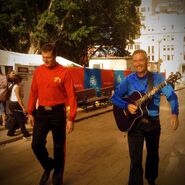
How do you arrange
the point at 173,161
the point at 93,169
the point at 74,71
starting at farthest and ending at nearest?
the point at 74,71
the point at 173,161
the point at 93,169

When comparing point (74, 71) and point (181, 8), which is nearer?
point (74, 71)

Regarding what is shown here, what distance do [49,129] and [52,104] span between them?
36cm

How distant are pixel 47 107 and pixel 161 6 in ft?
335

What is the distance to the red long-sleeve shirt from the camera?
4.93 m

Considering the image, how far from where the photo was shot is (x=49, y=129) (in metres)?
5.01

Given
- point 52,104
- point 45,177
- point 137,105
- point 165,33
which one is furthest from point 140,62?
point 165,33

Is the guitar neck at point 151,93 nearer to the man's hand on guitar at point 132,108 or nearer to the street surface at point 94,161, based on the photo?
the man's hand on guitar at point 132,108

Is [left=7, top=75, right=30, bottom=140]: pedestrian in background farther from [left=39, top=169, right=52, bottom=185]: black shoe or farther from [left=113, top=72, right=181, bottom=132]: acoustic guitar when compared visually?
[left=113, top=72, right=181, bottom=132]: acoustic guitar

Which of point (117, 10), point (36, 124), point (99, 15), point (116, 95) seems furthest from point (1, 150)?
point (117, 10)

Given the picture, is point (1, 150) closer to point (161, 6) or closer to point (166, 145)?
point (166, 145)

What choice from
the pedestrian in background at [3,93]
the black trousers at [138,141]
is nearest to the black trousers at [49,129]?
the black trousers at [138,141]

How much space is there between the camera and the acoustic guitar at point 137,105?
14.7 feet

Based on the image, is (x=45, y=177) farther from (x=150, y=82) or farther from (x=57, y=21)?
(x=57, y=21)

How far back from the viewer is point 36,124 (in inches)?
196
